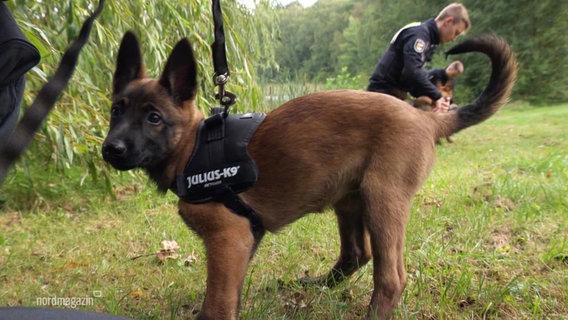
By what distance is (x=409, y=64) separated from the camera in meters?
5.09

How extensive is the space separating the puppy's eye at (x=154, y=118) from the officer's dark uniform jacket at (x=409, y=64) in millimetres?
3653

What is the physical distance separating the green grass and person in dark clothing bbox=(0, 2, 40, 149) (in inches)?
48.3

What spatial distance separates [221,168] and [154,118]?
0.40m

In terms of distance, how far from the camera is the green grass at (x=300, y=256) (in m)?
2.29

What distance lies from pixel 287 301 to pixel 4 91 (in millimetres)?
1694

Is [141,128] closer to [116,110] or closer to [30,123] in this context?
[116,110]

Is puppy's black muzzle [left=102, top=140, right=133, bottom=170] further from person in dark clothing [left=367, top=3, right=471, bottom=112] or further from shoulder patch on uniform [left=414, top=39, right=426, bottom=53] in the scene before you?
shoulder patch on uniform [left=414, top=39, right=426, bottom=53]

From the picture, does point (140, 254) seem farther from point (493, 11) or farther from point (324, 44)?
point (324, 44)

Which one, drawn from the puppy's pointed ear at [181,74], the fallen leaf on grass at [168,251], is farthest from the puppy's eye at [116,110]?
the fallen leaf on grass at [168,251]

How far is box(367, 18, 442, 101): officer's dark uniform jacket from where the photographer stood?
200 inches

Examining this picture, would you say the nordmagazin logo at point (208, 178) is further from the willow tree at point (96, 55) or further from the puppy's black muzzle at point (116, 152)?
the willow tree at point (96, 55)

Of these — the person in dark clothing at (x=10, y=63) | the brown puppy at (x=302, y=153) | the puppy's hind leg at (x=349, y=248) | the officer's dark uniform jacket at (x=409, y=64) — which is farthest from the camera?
the officer's dark uniform jacket at (x=409, y=64)

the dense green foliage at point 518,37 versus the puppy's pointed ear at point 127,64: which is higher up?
the puppy's pointed ear at point 127,64

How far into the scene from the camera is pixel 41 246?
3.42m
